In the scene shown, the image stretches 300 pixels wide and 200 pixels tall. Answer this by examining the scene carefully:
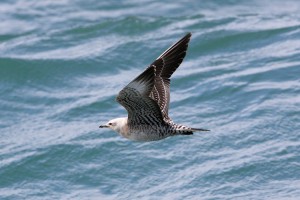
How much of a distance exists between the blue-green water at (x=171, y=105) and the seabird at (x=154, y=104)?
3.65m

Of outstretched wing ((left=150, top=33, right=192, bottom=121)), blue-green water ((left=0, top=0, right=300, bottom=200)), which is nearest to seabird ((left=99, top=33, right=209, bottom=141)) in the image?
outstretched wing ((left=150, top=33, right=192, bottom=121))

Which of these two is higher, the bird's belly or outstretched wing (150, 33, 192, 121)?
outstretched wing (150, 33, 192, 121)

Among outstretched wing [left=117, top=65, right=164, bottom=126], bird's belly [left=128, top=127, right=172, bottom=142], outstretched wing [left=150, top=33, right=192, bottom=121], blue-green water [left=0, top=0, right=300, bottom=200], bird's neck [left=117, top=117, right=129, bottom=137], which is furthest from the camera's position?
blue-green water [left=0, top=0, right=300, bottom=200]

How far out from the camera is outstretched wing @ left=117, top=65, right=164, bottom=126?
11.1 metres

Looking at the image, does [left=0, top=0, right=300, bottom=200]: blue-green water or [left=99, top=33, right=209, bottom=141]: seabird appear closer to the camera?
[left=99, top=33, right=209, bottom=141]: seabird

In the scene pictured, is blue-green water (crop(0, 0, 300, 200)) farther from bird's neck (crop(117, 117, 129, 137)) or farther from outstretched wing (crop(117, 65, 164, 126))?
outstretched wing (crop(117, 65, 164, 126))

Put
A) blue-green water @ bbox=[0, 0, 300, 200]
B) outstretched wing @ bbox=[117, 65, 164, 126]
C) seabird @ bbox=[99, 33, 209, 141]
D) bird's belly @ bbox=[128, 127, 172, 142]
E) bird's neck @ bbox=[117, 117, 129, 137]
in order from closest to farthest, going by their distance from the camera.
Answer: outstretched wing @ bbox=[117, 65, 164, 126] → seabird @ bbox=[99, 33, 209, 141] → bird's belly @ bbox=[128, 127, 172, 142] → bird's neck @ bbox=[117, 117, 129, 137] → blue-green water @ bbox=[0, 0, 300, 200]

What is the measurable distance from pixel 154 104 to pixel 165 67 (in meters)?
0.76

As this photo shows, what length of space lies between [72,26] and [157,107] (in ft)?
40.4

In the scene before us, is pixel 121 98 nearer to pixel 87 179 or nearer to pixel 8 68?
pixel 87 179

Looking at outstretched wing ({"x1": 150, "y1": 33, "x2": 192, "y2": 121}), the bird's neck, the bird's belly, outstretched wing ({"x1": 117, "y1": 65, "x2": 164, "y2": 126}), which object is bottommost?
the bird's belly

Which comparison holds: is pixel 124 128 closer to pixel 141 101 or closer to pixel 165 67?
pixel 141 101

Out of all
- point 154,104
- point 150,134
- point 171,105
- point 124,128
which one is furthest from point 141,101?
point 171,105

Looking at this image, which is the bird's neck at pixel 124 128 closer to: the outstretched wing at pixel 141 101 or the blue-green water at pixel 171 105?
the outstretched wing at pixel 141 101
